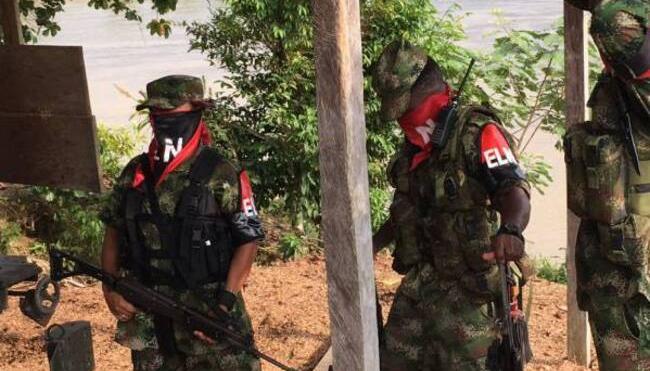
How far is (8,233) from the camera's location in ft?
24.2

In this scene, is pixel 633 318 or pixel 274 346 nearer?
pixel 633 318

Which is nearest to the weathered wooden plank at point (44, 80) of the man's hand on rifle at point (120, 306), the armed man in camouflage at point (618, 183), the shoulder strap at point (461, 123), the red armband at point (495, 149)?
the man's hand on rifle at point (120, 306)

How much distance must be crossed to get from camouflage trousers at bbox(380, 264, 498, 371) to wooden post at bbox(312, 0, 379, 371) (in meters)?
0.58

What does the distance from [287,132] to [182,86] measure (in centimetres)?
353

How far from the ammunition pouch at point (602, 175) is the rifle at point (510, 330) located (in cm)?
36

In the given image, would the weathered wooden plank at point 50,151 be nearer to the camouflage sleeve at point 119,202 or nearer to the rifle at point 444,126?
the camouflage sleeve at point 119,202

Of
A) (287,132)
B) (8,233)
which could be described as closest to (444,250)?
(287,132)

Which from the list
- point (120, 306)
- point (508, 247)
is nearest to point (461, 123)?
point (508, 247)

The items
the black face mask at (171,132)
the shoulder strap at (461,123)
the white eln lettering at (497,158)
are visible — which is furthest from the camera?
the black face mask at (171,132)

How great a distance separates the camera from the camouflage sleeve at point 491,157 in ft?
10.8

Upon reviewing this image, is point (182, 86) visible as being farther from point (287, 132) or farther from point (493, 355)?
point (287, 132)

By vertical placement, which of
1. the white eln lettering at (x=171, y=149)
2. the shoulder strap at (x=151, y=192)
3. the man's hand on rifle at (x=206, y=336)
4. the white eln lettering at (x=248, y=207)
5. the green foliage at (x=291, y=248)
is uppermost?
the white eln lettering at (x=171, y=149)

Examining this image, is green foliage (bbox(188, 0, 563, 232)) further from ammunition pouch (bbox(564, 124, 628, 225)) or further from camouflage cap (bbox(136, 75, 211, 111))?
ammunition pouch (bbox(564, 124, 628, 225))

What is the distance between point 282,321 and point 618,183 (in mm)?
3073
